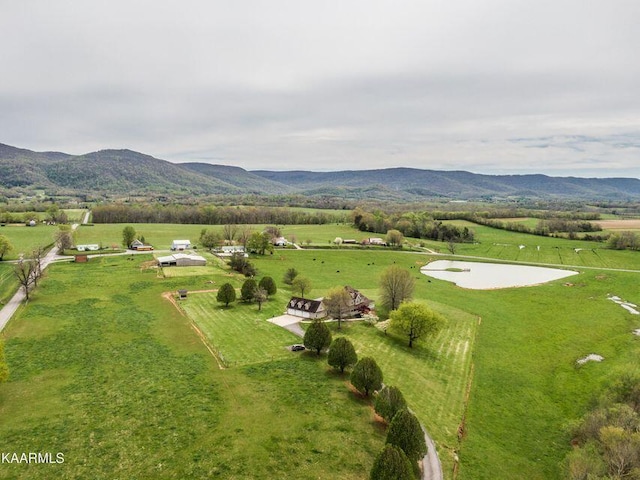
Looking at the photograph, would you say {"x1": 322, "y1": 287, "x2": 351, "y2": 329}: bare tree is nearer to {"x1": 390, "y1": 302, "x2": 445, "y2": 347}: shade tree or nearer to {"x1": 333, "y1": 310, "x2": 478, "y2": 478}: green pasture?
{"x1": 333, "y1": 310, "x2": 478, "y2": 478}: green pasture

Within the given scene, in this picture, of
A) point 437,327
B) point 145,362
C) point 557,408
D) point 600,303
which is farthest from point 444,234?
point 145,362

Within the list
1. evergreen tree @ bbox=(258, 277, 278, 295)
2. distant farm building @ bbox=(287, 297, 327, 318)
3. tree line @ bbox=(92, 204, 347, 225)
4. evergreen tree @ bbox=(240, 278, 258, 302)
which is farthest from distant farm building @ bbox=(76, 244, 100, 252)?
distant farm building @ bbox=(287, 297, 327, 318)

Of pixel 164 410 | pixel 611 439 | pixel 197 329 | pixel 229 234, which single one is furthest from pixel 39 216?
pixel 611 439

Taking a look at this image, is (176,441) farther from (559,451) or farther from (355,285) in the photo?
(355,285)

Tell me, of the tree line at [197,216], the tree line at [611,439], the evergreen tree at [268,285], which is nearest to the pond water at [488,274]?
the evergreen tree at [268,285]

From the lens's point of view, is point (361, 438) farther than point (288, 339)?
No

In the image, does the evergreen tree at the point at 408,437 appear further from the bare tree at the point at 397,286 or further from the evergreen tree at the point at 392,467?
the bare tree at the point at 397,286
